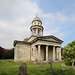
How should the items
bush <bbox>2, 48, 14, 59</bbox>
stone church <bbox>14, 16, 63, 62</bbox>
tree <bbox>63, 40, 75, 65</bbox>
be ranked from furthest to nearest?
bush <bbox>2, 48, 14, 59</bbox>, stone church <bbox>14, 16, 63, 62</bbox>, tree <bbox>63, 40, 75, 65</bbox>

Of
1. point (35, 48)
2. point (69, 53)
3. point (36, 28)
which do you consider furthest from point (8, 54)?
point (69, 53)

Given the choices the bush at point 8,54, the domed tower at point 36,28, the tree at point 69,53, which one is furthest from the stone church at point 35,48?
the bush at point 8,54

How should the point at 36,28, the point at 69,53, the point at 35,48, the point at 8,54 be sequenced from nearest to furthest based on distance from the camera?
the point at 69,53
the point at 35,48
the point at 36,28
the point at 8,54

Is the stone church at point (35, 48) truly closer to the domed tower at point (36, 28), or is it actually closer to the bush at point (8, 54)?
the domed tower at point (36, 28)

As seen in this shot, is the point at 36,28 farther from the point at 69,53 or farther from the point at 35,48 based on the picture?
the point at 69,53

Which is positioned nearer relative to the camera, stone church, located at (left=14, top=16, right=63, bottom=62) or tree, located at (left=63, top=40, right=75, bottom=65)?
tree, located at (left=63, top=40, right=75, bottom=65)

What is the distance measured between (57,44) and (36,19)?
465 inches

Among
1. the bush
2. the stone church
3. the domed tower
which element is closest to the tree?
the stone church

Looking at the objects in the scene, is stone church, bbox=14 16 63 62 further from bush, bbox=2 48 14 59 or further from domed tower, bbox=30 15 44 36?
bush, bbox=2 48 14 59

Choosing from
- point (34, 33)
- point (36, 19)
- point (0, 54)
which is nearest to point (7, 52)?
point (0, 54)

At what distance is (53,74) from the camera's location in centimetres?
747

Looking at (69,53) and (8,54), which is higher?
(69,53)

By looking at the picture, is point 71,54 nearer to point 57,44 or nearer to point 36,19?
point 57,44

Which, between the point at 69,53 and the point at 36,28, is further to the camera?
the point at 36,28
